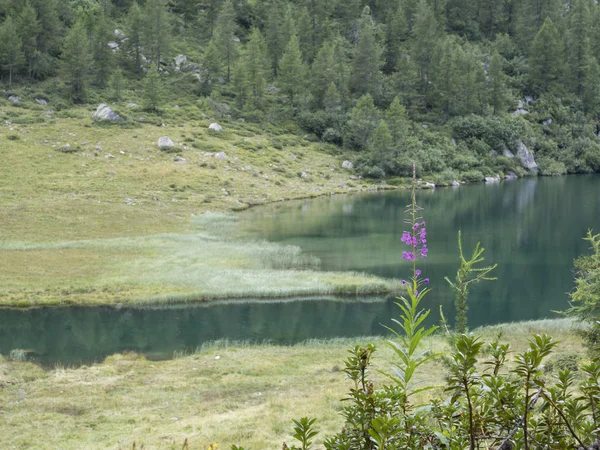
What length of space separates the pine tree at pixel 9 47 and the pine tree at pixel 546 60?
94.9 meters

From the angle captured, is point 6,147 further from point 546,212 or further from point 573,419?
point 573,419

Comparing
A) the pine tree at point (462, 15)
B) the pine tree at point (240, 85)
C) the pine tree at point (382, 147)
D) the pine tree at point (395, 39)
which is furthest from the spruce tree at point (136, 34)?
the pine tree at point (462, 15)

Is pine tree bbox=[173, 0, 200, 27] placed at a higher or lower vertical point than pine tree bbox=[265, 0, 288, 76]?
higher

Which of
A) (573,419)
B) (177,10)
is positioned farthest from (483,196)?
(177,10)

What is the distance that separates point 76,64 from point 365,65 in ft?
167

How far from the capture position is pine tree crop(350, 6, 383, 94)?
105 metres

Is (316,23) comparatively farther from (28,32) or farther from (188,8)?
(28,32)

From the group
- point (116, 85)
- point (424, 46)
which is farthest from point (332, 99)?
point (116, 85)

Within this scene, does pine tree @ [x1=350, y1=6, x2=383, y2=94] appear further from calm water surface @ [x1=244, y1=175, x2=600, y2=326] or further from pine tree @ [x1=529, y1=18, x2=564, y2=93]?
calm water surface @ [x1=244, y1=175, x2=600, y2=326]

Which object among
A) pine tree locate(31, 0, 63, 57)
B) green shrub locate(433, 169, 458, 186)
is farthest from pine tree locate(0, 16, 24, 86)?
green shrub locate(433, 169, 458, 186)

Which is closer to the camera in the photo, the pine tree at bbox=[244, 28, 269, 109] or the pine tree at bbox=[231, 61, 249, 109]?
the pine tree at bbox=[231, 61, 249, 109]

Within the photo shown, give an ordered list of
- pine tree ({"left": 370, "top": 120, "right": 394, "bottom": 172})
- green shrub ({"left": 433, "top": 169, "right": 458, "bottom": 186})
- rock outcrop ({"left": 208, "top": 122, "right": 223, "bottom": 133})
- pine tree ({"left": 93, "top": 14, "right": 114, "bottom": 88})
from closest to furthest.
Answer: rock outcrop ({"left": 208, "top": 122, "right": 223, "bottom": 133})
pine tree ({"left": 370, "top": 120, "right": 394, "bottom": 172})
green shrub ({"left": 433, "top": 169, "right": 458, "bottom": 186})
pine tree ({"left": 93, "top": 14, "right": 114, "bottom": 88})

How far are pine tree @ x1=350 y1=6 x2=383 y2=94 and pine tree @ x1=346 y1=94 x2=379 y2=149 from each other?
1617cm

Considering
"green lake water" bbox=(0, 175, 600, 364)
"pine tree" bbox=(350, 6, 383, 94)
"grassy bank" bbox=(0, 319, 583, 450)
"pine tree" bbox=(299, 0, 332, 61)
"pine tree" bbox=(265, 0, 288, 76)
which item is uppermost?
"pine tree" bbox=(299, 0, 332, 61)
